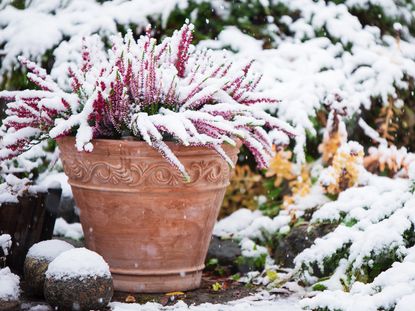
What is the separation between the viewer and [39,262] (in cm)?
307

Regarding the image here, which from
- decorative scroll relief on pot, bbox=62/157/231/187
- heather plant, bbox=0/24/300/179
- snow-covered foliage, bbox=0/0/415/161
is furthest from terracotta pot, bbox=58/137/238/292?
snow-covered foliage, bbox=0/0/415/161

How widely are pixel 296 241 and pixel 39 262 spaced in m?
1.28

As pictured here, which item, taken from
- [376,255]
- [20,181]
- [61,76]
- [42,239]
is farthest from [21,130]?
[376,255]

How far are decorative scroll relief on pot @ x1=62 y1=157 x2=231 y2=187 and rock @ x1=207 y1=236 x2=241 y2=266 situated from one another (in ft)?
2.57

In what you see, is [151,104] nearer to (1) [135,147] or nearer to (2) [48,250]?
(1) [135,147]

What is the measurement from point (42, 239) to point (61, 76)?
1.27m

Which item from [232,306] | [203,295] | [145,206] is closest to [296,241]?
[203,295]

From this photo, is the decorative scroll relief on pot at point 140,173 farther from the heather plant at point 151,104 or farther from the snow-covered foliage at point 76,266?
the snow-covered foliage at point 76,266

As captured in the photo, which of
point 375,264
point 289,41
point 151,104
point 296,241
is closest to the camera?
point 375,264

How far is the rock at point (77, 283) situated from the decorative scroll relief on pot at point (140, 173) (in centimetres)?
41

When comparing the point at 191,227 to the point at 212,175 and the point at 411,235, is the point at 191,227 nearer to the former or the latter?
the point at 212,175

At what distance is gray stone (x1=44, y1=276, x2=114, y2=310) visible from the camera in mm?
2805

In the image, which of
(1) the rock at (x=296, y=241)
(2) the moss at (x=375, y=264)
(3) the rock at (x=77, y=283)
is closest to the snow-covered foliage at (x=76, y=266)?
(3) the rock at (x=77, y=283)

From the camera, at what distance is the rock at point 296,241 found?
11.8 feet
